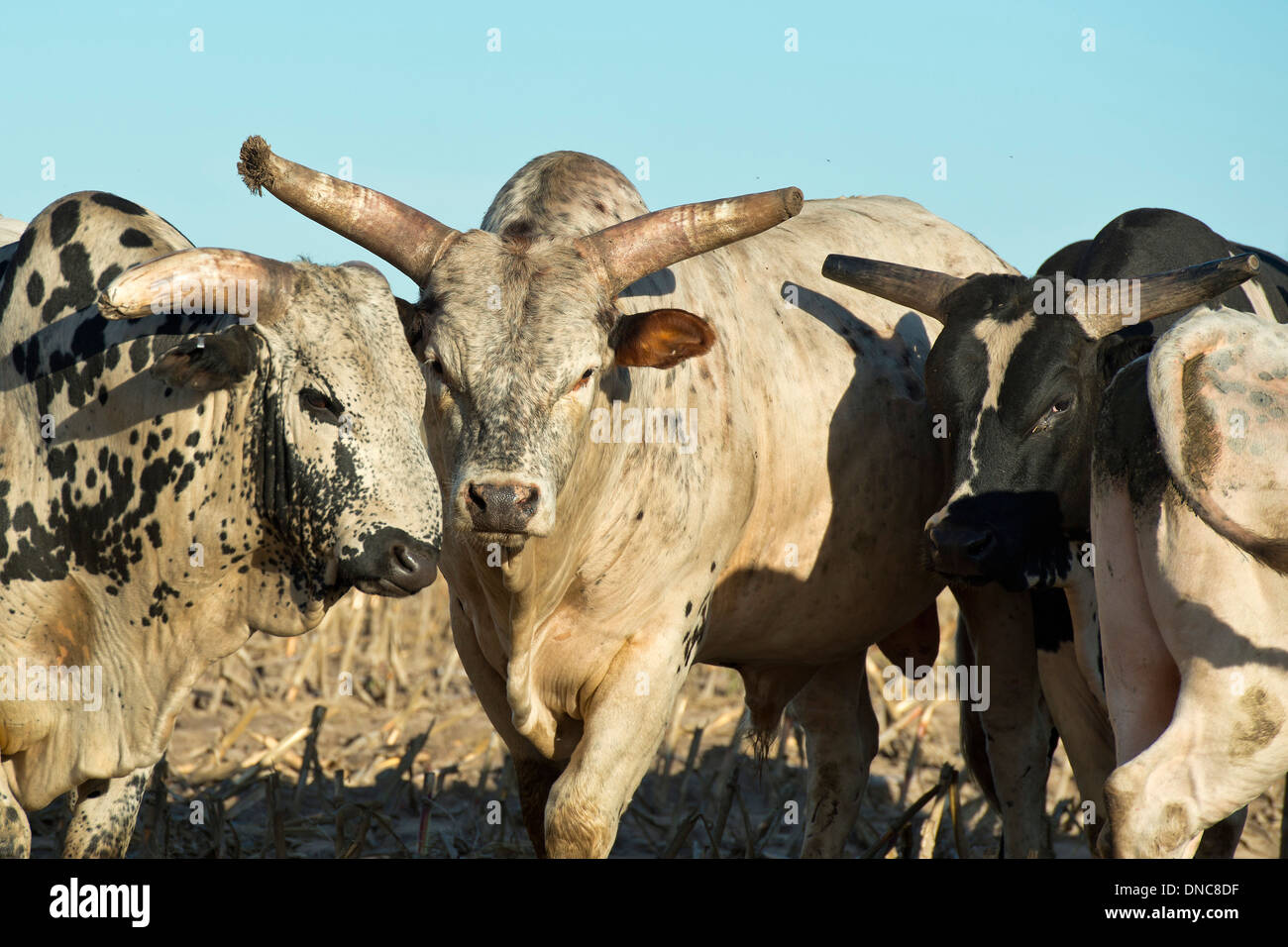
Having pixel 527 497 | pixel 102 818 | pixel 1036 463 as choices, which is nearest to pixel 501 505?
pixel 527 497

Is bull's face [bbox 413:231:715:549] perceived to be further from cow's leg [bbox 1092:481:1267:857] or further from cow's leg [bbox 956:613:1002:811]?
cow's leg [bbox 956:613:1002:811]

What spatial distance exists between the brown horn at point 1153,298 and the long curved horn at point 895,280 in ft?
1.95

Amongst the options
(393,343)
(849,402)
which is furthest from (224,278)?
(849,402)

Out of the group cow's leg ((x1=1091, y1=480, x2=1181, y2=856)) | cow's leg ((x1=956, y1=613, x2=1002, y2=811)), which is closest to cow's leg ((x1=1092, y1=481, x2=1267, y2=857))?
cow's leg ((x1=1091, y1=480, x2=1181, y2=856))

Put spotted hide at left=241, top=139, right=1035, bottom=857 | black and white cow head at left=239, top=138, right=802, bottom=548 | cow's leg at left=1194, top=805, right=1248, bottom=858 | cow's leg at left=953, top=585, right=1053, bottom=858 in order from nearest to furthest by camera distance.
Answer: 1. black and white cow head at left=239, top=138, right=802, bottom=548
2. spotted hide at left=241, top=139, right=1035, bottom=857
3. cow's leg at left=1194, top=805, right=1248, bottom=858
4. cow's leg at left=953, top=585, right=1053, bottom=858

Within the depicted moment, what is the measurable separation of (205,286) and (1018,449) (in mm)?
2833

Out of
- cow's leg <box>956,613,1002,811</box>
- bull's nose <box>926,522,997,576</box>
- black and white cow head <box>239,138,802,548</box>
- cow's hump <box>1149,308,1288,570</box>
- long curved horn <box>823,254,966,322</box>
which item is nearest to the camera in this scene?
cow's hump <box>1149,308,1288,570</box>

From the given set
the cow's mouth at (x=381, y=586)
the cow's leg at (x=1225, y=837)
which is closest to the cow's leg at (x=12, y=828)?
the cow's mouth at (x=381, y=586)

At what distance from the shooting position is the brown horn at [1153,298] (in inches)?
205

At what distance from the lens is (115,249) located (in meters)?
4.55

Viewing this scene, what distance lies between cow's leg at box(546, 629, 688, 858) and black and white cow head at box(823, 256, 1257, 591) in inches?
40.8

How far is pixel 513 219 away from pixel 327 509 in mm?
1478

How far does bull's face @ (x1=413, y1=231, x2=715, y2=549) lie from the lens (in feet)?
14.7

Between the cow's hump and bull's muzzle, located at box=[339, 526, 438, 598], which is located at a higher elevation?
the cow's hump
